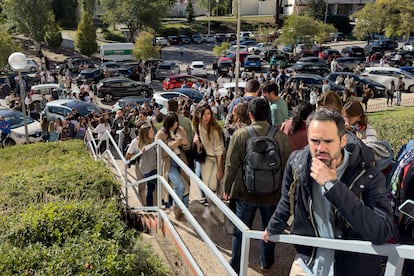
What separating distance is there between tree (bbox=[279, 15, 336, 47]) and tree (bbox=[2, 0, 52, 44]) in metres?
23.5

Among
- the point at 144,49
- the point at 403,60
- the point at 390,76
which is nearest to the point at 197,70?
the point at 144,49

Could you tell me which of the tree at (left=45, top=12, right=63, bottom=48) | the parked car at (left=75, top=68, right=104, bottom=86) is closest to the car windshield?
the parked car at (left=75, top=68, right=104, bottom=86)

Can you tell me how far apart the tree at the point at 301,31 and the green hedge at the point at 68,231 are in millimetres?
34570

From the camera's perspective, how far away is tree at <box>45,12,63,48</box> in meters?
43.0

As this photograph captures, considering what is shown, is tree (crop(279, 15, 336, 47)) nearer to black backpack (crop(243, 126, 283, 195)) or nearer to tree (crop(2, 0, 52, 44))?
tree (crop(2, 0, 52, 44))

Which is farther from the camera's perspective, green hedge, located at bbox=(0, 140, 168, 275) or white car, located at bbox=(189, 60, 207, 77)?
white car, located at bbox=(189, 60, 207, 77)

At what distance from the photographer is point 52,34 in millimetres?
43562

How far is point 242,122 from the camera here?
5367mm

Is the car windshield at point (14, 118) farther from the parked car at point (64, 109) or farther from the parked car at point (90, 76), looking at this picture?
the parked car at point (90, 76)

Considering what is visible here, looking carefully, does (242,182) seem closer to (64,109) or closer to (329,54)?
(64,109)

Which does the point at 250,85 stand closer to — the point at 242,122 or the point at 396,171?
the point at 242,122

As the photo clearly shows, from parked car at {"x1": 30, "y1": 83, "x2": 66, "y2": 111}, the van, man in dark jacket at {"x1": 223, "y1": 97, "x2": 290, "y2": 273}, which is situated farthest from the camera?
the van

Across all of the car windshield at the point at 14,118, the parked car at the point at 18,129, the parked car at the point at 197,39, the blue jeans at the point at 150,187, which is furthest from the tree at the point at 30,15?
the blue jeans at the point at 150,187

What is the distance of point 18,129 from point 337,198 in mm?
15098
